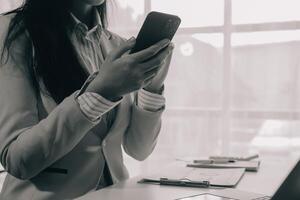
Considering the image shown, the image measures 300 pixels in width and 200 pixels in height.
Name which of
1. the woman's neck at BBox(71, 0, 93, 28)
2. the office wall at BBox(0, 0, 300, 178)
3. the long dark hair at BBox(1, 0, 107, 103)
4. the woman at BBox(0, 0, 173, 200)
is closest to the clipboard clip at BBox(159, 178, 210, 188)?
the woman at BBox(0, 0, 173, 200)

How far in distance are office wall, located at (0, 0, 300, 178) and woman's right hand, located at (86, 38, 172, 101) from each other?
3.42ft

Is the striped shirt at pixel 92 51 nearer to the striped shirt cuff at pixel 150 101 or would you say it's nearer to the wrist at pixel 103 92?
the striped shirt cuff at pixel 150 101

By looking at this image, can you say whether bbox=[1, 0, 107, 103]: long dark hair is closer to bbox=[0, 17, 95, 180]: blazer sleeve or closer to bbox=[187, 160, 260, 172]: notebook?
bbox=[0, 17, 95, 180]: blazer sleeve

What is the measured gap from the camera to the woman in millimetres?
741

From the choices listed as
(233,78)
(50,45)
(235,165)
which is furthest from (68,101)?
(233,78)

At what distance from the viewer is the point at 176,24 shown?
783 millimetres

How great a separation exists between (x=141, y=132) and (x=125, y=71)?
11.8 inches

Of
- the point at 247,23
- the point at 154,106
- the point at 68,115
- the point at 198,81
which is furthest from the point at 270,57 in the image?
the point at 68,115

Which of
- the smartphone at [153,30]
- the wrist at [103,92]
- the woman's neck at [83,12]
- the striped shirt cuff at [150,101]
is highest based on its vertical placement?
the woman's neck at [83,12]

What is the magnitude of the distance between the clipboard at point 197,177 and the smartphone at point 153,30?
249 millimetres

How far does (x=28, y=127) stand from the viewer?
79 cm

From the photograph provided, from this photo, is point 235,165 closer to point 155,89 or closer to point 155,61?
point 155,89

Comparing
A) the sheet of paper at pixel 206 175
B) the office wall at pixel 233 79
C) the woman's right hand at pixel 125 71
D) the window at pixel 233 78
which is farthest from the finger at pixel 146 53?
the window at pixel 233 78

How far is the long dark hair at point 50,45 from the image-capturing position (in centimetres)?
84
